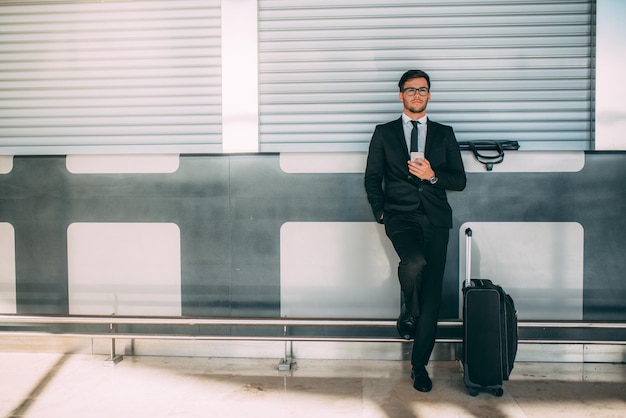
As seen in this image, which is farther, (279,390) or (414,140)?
(414,140)

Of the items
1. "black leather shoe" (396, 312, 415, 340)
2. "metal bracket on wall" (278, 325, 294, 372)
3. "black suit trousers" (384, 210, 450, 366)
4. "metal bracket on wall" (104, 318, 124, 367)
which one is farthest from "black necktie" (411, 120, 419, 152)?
"metal bracket on wall" (104, 318, 124, 367)

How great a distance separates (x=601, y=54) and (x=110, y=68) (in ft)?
11.8

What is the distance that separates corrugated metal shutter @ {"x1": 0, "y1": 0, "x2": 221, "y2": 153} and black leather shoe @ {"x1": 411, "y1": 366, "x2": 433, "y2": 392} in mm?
2149

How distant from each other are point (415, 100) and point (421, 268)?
107cm

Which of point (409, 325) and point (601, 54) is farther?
point (601, 54)

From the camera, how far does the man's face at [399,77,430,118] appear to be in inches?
133

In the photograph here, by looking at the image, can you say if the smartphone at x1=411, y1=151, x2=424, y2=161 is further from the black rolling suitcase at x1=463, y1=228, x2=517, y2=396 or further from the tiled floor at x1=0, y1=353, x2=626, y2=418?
the tiled floor at x1=0, y1=353, x2=626, y2=418

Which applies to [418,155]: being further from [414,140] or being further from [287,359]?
[287,359]

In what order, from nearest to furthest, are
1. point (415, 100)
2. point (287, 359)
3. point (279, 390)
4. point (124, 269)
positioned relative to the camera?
point (279, 390), point (415, 100), point (287, 359), point (124, 269)

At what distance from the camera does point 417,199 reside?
338 cm

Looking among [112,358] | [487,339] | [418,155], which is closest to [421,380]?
[487,339]

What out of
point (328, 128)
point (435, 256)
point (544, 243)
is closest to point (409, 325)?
point (435, 256)

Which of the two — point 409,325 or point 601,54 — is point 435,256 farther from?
point 601,54

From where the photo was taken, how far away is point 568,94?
387 cm
